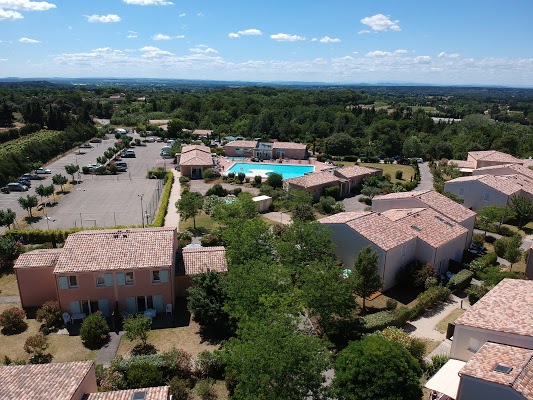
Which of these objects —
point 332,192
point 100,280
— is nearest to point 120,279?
point 100,280

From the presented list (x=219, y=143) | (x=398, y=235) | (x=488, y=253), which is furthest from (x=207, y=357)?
(x=219, y=143)

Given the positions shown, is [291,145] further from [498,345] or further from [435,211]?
[498,345]

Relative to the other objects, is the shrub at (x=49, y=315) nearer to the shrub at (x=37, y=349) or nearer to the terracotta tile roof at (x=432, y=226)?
the shrub at (x=37, y=349)

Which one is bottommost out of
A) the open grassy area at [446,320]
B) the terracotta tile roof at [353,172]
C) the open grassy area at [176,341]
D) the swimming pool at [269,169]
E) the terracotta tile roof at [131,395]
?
the swimming pool at [269,169]

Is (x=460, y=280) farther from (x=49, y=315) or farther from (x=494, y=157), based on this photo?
(x=494, y=157)

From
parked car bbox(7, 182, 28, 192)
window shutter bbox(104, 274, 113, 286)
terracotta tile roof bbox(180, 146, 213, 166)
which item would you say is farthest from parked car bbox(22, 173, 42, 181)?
window shutter bbox(104, 274, 113, 286)

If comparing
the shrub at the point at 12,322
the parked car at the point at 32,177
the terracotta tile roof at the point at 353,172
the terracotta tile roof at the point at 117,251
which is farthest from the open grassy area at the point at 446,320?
the parked car at the point at 32,177
